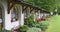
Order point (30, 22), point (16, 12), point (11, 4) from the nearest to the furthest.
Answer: point (11, 4), point (16, 12), point (30, 22)

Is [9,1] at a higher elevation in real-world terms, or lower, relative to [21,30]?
higher

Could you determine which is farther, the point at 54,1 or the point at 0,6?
the point at 54,1

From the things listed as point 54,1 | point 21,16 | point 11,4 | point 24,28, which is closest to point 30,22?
point 21,16

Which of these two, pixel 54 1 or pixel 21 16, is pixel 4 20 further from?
pixel 54 1

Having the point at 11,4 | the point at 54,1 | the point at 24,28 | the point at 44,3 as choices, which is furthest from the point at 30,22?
the point at 54,1

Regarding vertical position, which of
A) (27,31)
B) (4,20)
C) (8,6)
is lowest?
(27,31)

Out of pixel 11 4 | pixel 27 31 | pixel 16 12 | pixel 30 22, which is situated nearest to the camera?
pixel 11 4

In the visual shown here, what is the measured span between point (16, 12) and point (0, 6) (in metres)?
4.96

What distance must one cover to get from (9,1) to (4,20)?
5.05ft

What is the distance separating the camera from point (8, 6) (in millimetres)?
14078

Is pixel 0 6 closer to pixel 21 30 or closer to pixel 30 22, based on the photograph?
pixel 21 30

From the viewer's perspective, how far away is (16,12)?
18.5 m

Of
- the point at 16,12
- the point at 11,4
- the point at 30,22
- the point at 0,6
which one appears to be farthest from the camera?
the point at 30,22

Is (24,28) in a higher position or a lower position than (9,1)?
lower
